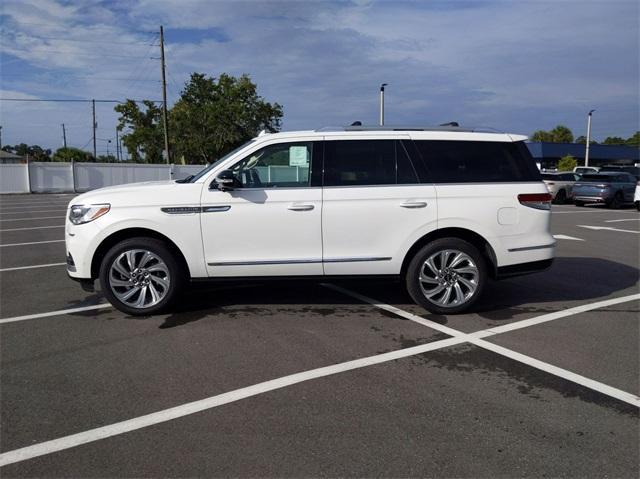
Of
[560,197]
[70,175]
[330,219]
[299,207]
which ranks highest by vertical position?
[70,175]

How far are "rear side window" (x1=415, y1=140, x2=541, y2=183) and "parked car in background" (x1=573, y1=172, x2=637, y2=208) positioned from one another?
61.0ft

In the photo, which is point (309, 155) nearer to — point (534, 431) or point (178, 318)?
point (178, 318)

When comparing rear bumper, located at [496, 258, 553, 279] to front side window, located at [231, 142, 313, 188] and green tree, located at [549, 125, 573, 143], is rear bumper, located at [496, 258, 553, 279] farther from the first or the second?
green tree, located at [549, 125, 573, 143]

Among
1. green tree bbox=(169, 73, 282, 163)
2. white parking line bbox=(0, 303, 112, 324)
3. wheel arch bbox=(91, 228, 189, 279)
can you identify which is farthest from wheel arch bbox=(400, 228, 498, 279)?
green tree bbox=(169, 73, 282, 163)

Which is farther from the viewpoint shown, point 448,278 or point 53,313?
point 53,313

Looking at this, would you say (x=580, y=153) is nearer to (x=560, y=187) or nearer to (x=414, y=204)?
(x=560, y=187)

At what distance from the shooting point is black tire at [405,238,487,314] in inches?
221

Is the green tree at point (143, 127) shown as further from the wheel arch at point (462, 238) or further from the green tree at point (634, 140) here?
the green tree at point (634, 140)

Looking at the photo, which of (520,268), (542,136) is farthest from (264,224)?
(542,136)

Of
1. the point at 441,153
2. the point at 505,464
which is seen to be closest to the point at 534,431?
the point at 505,464

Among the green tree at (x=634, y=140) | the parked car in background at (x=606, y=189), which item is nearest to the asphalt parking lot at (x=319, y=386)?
the parked car in background at (x=606, y=189)

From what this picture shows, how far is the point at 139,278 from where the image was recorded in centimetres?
555

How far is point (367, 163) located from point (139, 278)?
2656 millimetres

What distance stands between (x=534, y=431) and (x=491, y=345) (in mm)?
1554
